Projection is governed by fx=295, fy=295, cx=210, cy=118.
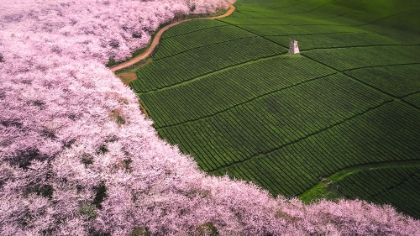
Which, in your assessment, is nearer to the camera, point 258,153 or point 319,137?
point 258,153

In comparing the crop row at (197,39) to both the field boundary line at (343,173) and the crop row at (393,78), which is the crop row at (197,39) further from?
the field boundary line at (343,173)

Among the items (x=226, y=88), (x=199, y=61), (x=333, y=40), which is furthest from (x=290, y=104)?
(x=333, y=40)

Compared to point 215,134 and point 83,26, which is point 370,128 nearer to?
point 215,134

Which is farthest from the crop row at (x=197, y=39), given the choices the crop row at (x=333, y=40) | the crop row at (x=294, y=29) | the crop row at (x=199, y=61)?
the crop row at (x=333, y=40)

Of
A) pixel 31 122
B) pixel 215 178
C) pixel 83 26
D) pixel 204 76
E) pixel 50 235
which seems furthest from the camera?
pixel 83 26

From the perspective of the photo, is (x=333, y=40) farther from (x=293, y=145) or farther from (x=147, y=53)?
(x=147, y=53)

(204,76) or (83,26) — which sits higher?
(83,26)

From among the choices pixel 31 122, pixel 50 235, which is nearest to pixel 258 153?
pixel 50 235

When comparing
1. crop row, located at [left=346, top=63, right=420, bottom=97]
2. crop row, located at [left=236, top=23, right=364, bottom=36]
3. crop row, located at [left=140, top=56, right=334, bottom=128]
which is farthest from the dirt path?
crop row, located at [left=346, top=63, right=420, bottom=97]
